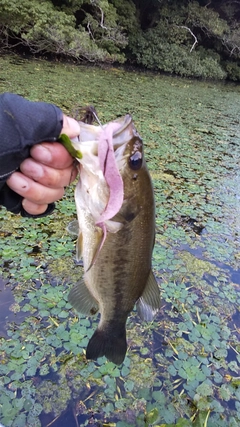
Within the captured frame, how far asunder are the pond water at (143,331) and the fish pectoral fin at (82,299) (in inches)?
28.1

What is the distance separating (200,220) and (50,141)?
128 inches

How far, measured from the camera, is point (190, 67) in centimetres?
1895

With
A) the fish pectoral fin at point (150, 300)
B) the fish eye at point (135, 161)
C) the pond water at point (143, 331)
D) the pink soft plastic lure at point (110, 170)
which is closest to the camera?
the pink soft plastic lure at point (110, 170)

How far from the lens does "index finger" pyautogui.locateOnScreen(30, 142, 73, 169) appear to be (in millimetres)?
1217

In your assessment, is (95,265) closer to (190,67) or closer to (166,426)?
(166,426)

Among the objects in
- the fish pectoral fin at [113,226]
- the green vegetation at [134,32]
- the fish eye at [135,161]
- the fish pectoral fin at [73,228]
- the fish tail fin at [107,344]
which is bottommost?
the green vegetation at [134,32]

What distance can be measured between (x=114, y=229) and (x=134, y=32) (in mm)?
19060

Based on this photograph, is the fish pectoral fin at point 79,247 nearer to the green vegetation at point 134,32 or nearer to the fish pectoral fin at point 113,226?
the fish pectoral fin at point 113,226

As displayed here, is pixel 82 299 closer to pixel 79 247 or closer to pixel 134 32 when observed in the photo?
pixel 79 247

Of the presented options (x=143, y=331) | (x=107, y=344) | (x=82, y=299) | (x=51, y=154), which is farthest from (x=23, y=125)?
(x=143, y=331)

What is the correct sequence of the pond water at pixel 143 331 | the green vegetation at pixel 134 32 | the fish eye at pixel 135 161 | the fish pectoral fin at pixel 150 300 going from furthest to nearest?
→ the green vegetation at pixel 134 32
the pond water at pixel 143 331
the fish pectoral fin at pixel 150 300
the fish eye at pixel 135 161

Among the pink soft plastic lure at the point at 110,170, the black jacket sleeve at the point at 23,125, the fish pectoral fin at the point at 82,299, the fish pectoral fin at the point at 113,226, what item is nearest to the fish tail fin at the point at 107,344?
the fish pectoral fin at the point at 82,299

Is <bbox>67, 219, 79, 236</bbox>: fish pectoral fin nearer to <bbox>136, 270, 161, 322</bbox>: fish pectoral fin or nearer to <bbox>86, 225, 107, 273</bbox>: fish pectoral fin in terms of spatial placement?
<bbox>86, 225, 107, 273</bbox>: fish pectoral fin

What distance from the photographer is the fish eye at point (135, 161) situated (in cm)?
127
